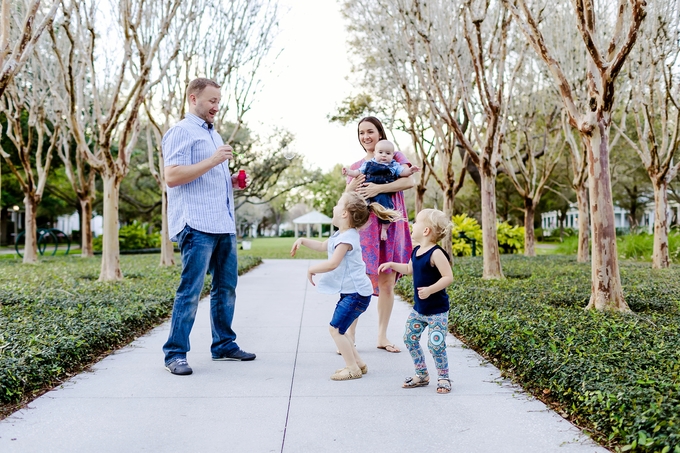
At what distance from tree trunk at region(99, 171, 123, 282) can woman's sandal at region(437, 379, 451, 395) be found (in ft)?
26.1

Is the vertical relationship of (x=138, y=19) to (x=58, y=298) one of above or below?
above

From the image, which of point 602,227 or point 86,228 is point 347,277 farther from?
point 86,228

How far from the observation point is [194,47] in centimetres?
1408

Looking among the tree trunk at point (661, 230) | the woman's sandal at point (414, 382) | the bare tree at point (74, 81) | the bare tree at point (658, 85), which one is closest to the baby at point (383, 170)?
the woman's sandal at point (414, 382)

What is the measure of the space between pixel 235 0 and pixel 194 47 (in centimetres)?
142

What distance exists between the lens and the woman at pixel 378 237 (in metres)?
4.98

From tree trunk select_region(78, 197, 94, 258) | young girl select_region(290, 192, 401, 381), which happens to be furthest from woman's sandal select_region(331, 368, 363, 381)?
tree trunk select_region(78, 197, 94, 258)

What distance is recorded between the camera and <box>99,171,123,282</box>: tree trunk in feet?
34.7

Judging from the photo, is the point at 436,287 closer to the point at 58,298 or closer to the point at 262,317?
the point at 262,317

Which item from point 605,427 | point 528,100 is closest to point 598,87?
point 605,427

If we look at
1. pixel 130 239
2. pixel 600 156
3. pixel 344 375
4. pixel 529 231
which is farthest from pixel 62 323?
pixel 130 239

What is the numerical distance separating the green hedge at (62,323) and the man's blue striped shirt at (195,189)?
1.23m

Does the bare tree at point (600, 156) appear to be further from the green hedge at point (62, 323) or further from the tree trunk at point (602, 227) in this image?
the green hedge at point (62, 323)

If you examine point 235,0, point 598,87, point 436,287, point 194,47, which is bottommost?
point 436,287
